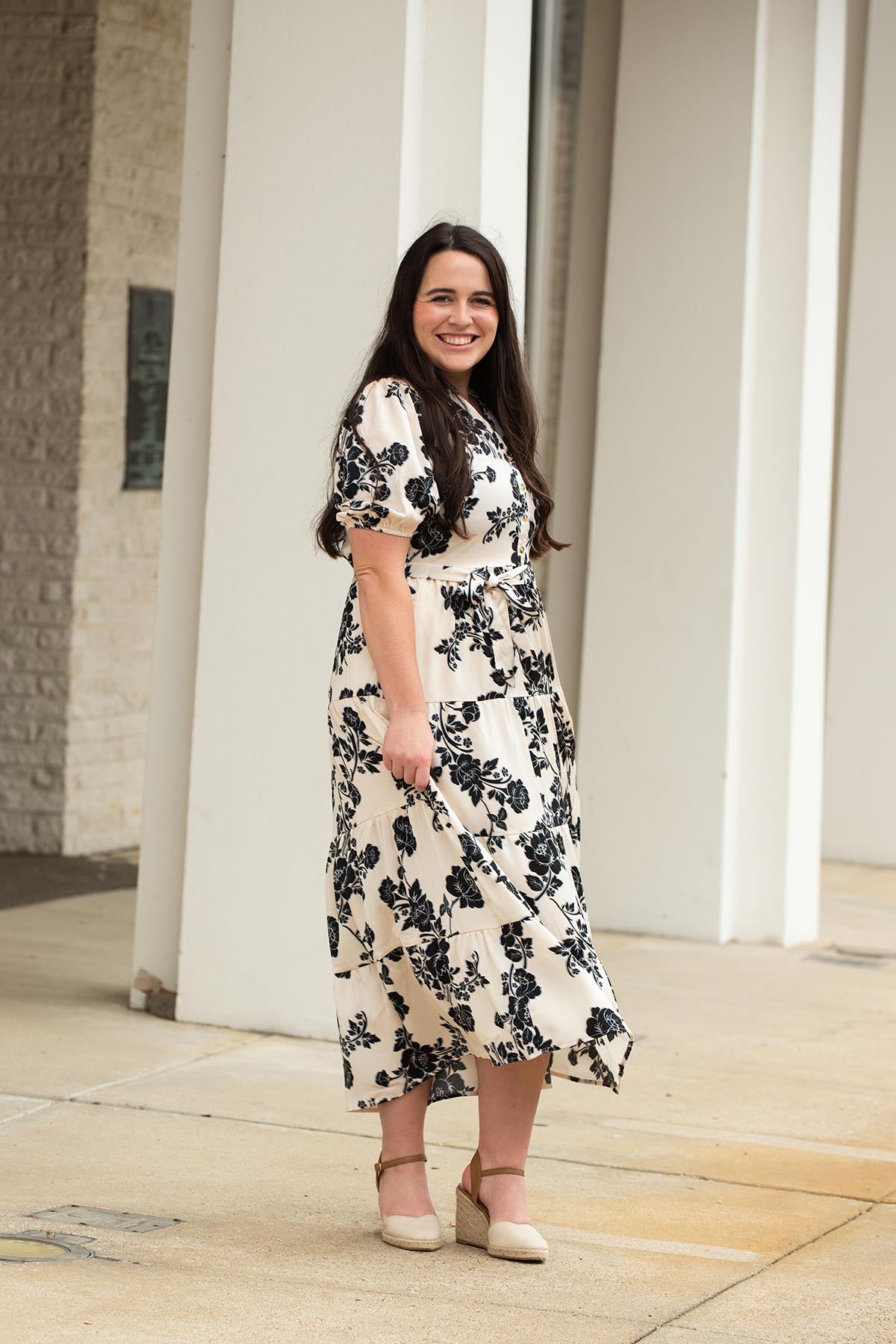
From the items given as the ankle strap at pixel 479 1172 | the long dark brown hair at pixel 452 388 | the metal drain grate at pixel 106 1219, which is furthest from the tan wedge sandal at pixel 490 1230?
the long dark brown hair at pixel 452 388

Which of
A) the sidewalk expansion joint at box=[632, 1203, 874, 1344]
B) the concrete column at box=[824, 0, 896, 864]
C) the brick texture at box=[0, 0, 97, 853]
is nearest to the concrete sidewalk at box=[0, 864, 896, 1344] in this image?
the sidewalk expansion joint at box=[632, 1203, 874, 1344]

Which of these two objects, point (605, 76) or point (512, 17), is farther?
point (605, 76)

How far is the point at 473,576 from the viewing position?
13.4 feet

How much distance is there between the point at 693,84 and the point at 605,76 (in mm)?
460

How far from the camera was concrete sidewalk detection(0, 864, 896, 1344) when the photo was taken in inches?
146

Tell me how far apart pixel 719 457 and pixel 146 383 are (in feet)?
9.27

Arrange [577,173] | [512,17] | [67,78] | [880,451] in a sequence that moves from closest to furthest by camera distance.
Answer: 1. [512,17]
2. [577,173]
3. [67,78]
4. [880,451]

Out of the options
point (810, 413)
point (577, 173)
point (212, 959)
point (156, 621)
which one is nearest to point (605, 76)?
point (577, 173)

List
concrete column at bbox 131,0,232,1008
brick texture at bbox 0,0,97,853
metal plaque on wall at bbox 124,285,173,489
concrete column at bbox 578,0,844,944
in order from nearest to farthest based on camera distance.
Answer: concrete column at bbox 131,0,232,1008, concrete column at bbox 578,0,844,944, brick texture at bbox 0,0,97,853, metal plaque on wall at bbox 124,285,173,489

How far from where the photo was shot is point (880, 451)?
10086 mm

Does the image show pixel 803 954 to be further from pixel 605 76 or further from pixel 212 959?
pixel 605 76

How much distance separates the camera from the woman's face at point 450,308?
163 inches

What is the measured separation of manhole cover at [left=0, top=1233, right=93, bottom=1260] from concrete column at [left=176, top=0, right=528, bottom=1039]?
2.01 m

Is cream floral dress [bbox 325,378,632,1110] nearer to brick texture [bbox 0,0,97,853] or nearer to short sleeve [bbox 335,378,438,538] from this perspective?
short sleeve [bbox 335,378,438,538]
